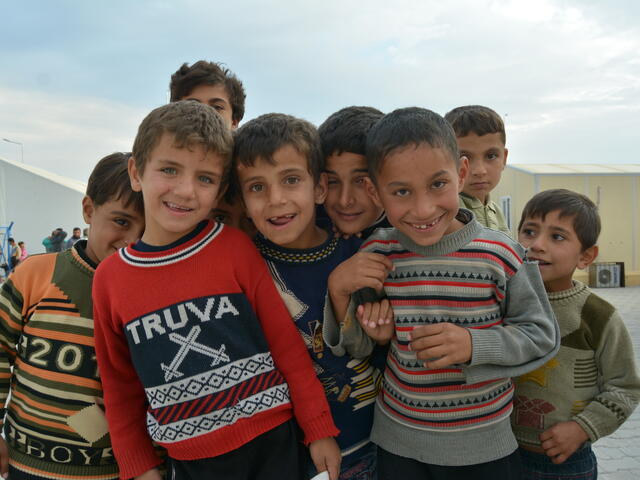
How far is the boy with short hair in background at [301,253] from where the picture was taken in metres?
1.61

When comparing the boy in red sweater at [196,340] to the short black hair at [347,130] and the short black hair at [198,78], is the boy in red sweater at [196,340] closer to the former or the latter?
the short black hair at [347,130]

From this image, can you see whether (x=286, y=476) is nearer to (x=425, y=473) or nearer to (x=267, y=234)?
(x=425, y=473)

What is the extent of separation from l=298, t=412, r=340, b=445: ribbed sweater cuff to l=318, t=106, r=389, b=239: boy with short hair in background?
68cm

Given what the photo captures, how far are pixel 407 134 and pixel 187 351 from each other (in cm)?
96

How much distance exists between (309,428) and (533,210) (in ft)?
4.10

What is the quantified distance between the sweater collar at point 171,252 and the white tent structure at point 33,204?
23.7m

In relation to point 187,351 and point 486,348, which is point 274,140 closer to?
point 187,351

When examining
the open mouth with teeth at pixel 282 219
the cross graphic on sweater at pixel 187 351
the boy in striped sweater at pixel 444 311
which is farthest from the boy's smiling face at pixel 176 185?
the boy in striped sweater at pixel 444 311

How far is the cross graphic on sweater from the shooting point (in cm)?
143

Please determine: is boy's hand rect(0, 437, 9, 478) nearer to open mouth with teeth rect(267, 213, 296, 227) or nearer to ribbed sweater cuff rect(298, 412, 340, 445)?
ribbed sweater cuff rect(298, 412, 340, 445)

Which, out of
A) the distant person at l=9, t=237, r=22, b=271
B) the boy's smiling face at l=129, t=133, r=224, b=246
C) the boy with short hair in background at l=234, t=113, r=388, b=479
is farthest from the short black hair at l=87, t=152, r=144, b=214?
the distant person at l=9, t=237, r=22, b=271

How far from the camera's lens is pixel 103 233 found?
5.83 feet

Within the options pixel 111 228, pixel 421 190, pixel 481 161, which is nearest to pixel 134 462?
pixel 111 228

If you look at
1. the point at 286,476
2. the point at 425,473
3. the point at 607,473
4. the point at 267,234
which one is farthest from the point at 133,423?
the point at 607,473
